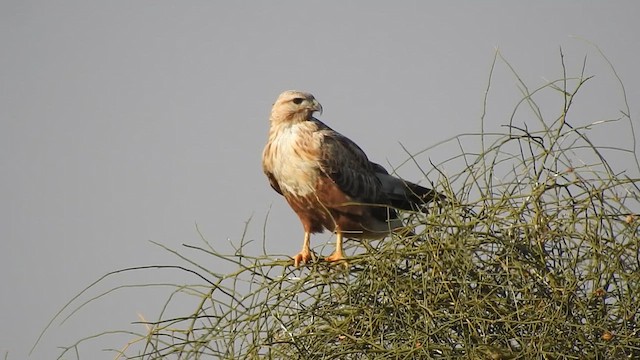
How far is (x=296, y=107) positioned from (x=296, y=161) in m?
0.51

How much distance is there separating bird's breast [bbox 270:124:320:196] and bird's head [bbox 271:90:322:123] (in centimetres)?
18

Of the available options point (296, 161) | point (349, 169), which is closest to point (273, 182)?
point (296, 161)

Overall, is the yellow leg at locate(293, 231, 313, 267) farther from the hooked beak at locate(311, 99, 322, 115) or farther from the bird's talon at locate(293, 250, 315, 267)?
the hooked beak at locate(311, 99, 322, 115)

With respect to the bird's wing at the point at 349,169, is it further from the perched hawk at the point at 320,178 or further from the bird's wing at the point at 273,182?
the bird's wing at the point at 273,182

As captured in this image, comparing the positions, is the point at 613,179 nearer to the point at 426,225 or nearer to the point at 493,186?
the point at 493,186

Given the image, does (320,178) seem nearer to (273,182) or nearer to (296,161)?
(296,161)

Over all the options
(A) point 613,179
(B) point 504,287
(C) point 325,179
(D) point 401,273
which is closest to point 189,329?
(D) point 401,273

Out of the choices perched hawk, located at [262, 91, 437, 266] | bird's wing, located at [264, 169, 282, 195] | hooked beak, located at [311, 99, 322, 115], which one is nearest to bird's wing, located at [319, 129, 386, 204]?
perched hawk, located at [262, 91, 437, 266]

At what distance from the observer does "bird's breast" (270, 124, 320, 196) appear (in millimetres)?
6785

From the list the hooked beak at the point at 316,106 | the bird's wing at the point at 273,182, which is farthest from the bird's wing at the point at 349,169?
the bird's wing at the point at 273,182

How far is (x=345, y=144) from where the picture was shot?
23.4 ft

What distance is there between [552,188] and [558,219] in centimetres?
15

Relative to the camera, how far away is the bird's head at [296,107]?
713cm

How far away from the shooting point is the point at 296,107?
7.14 meters
